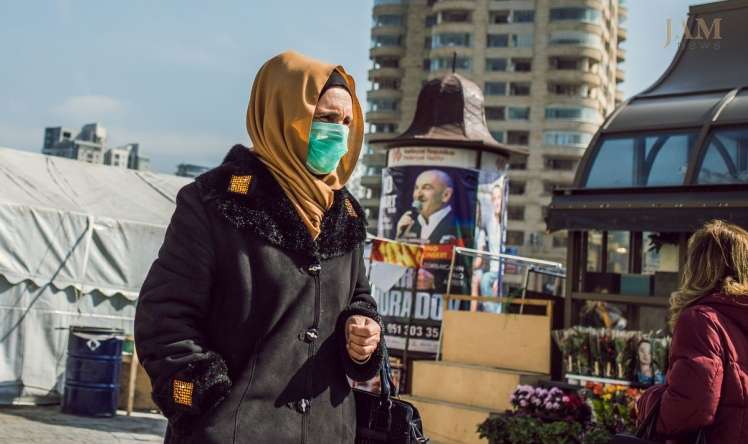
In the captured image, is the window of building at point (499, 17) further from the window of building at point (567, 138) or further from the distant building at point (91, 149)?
the distant building at point (91, 149)

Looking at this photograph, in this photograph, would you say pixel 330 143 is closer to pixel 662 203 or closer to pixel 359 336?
pixel 359 336

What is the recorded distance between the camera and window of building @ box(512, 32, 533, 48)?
3265 inches

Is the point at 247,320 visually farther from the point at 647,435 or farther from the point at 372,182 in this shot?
the point at 372,182

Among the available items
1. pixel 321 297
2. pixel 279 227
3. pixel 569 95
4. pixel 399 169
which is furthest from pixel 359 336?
pixel 569 95

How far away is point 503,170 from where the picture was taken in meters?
23.1

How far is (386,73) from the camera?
9275 cm

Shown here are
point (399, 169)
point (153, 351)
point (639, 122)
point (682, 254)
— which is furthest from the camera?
point (399, 169)

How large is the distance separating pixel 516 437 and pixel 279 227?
30.2 ft

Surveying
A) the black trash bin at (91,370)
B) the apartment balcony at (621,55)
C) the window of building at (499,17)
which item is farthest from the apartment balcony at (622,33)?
the black trash bin at (91,370)

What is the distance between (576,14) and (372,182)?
22.5 metres

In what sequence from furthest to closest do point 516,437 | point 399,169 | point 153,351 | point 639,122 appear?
1. point 399,169
2. point 639,122
3. point 516,437
4. point 153,351

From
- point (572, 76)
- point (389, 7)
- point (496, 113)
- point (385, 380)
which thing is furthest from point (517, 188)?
point (385, 380)

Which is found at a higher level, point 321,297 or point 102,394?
point 321,297

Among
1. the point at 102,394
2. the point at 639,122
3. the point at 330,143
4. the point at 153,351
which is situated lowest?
the point at 102,394
